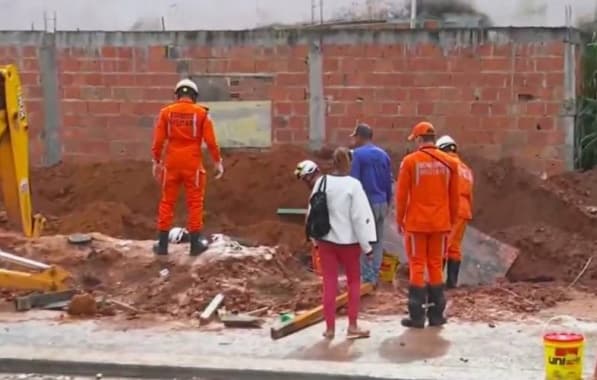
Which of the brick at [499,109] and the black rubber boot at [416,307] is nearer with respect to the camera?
the black rubber boot at [416,307]

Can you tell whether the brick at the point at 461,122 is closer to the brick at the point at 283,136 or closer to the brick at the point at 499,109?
the brick at the point at 499,109

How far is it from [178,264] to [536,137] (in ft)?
19.2

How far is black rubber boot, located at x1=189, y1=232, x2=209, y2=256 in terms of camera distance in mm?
11891

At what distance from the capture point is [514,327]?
10.4 m

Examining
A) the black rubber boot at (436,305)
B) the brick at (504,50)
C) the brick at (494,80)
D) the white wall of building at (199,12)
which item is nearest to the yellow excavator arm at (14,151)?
the black rubber boot at (436,305)

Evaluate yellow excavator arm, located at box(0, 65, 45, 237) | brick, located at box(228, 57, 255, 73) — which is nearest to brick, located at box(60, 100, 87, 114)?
brick, located at box(228, 57, 255, 73)

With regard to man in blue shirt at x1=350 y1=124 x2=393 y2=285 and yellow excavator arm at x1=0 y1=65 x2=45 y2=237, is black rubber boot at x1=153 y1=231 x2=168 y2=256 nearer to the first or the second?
yellow excavator arm at x1=0 y1=65 x2=45 y2=237

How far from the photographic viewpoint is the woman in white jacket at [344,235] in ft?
31.6

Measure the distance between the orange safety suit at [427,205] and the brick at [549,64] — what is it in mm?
5505

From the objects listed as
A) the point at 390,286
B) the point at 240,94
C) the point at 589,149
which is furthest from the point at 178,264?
the point at 589,149

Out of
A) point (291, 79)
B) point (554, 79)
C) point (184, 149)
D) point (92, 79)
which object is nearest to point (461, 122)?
point (554, 79)

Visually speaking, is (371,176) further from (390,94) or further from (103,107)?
(103,107)

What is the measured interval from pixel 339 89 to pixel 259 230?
2355 millimetres

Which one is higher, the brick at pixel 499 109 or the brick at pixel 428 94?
the brick at pixel 428 94
